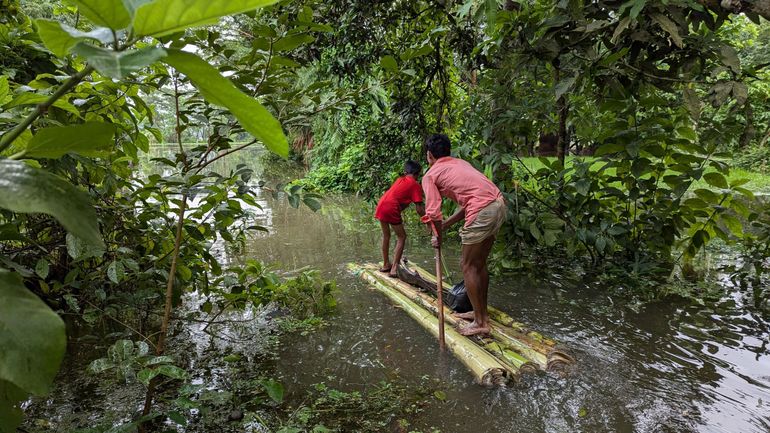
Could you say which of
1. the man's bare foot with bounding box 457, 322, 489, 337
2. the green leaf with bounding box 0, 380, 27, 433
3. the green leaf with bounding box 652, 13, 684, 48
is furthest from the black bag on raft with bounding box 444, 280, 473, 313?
the green leaf with bounding box 0, 380, 27, 433

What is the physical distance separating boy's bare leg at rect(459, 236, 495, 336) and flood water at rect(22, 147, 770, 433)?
45cm

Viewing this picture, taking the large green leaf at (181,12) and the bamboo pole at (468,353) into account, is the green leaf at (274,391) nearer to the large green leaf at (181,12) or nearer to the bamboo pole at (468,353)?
the bamboo pole at (468,353)

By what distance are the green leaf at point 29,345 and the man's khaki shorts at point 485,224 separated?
3.87m

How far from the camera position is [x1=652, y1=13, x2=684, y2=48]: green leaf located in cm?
226

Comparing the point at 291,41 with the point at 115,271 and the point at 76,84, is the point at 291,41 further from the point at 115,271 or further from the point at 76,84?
the point at 115,271

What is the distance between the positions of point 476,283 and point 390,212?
2522mm

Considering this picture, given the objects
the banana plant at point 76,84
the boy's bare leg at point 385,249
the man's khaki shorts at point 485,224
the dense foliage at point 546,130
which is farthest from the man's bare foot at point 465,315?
the banana plant at point 76,84

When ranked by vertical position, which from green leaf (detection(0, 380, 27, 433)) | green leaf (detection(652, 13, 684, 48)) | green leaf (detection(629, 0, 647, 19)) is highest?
green leaf (detection(629, 0, 647, 19))

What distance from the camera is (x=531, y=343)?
12.8 feet

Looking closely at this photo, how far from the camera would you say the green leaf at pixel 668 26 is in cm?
226

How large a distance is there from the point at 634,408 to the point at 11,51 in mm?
4531

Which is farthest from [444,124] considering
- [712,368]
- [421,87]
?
[712,368]

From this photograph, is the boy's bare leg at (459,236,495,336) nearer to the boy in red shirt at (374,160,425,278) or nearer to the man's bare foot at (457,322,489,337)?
the man's bare foot at (457,322,489,337)

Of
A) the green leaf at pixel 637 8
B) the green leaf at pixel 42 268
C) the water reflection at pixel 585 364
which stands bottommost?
the water reflection at pixel 585 364
